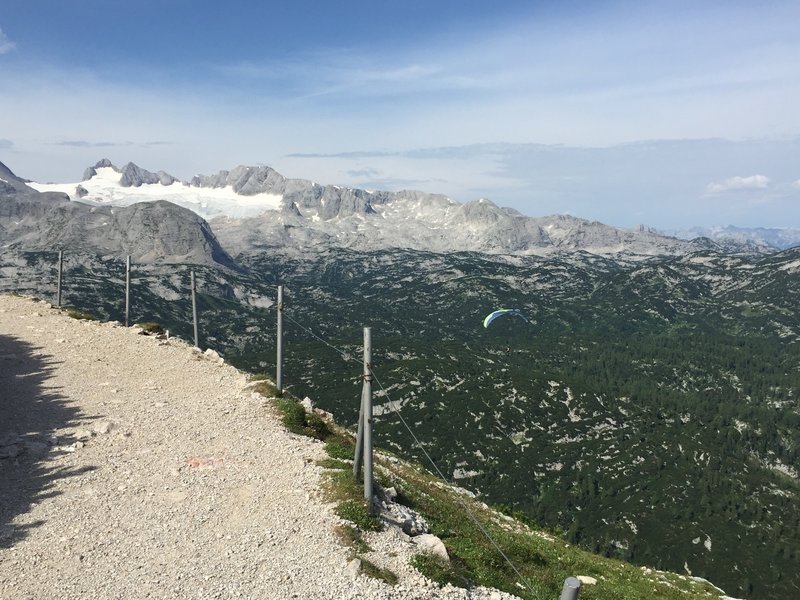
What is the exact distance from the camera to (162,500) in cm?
2242

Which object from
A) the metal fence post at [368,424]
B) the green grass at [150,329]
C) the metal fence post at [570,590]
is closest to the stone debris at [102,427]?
the metal fence post at [368,424]

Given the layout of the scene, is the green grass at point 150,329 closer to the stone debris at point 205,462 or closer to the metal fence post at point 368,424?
the stone debris at point 205,462

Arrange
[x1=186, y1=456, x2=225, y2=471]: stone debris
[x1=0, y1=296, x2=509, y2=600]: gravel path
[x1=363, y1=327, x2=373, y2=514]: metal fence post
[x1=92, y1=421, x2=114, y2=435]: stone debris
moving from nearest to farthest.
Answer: [x1=0, y1=296, x2=509, y2=600]: gravel path, [x1=363, y1=327, x2=373, y2=514]: metal fence post, [x1=186, y1=456, x2=225, y2=471]: stone debris, [x1=92, y1=421, x2=114, y2=435]: stone debris

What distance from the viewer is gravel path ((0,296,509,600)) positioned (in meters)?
17.7

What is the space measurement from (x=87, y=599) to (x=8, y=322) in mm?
45782

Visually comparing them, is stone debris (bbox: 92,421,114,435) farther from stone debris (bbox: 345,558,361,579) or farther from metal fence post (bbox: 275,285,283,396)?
stone debris (bbox: 345,558,361,579)

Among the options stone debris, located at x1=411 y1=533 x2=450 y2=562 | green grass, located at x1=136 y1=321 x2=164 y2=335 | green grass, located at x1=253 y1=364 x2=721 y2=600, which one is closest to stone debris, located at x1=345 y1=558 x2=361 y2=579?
green grass, located at x1=253 y1=364 x2=721 y2=600

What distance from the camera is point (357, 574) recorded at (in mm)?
18047

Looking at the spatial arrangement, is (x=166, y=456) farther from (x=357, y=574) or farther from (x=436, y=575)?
(x=436, y=575)

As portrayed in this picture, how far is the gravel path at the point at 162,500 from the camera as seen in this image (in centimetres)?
1769

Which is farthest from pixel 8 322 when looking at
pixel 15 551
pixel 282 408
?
pixel 15 551

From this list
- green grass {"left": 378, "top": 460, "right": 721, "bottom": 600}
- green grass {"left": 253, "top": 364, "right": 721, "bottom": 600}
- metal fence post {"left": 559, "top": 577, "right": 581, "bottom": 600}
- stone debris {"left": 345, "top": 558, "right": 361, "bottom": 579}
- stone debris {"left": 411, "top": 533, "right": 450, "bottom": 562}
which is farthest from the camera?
green grass {"left": 378, "top": 460, "right": 721, "bottom": 600}

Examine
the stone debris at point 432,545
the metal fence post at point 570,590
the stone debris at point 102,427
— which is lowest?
the stone debris at point 432,545

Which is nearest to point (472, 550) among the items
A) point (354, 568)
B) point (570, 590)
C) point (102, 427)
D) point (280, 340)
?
point (354, 568)
